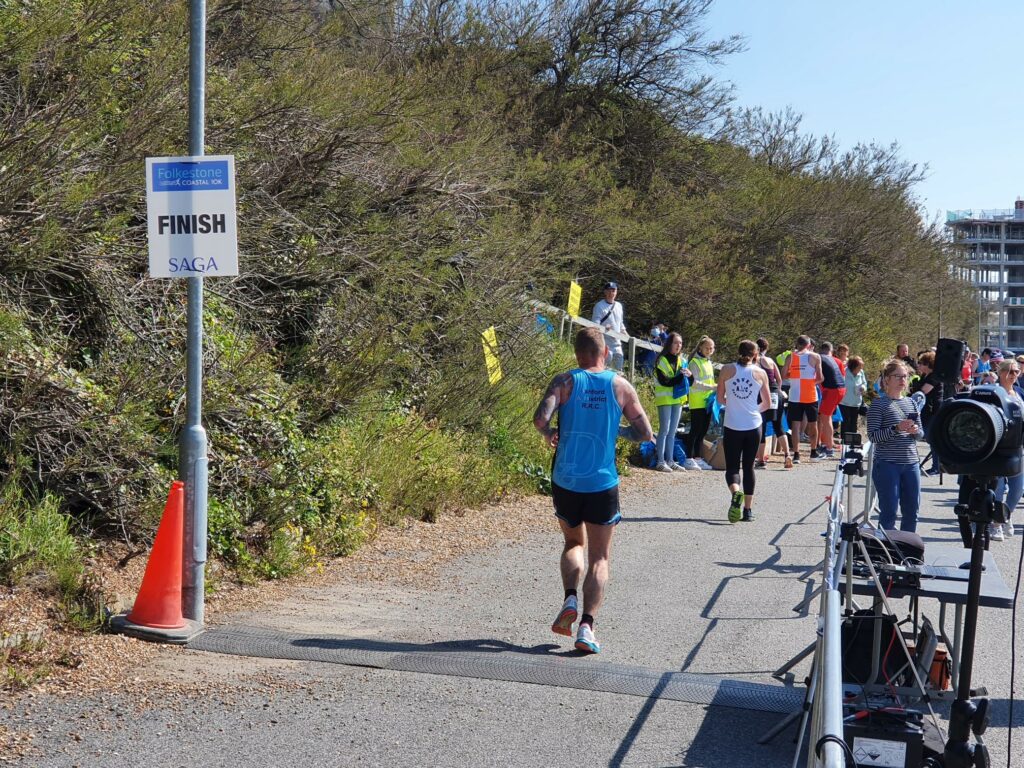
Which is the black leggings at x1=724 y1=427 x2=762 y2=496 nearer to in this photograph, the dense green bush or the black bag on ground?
the dense green bush

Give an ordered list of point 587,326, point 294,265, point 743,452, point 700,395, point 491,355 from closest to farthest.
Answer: point 294,265
point 743,452
point 491,355
point 587,326
point 700,395

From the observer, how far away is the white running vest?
11469 mm

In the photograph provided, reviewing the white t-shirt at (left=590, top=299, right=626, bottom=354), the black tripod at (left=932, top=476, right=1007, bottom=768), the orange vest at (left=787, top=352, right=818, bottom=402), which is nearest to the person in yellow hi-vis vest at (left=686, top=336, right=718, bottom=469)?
the white t-shirt at (left=590, top=299, right=626, bottom=354)

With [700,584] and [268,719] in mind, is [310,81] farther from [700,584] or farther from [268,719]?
[268,719]

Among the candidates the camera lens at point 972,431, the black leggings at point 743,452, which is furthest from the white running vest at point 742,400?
the camera lens at point 972,431

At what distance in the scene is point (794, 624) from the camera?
736 cm

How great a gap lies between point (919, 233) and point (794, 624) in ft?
106

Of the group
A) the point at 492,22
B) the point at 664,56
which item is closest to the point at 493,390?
the point at 492,22

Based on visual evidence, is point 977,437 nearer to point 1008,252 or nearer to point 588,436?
point 588,436

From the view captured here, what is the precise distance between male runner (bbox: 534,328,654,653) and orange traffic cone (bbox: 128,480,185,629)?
2.21 m

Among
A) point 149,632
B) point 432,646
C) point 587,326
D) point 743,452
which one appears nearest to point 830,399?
point 587,326

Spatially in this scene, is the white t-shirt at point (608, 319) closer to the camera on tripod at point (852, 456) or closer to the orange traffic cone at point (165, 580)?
the camera on tripod at point (852, 456)

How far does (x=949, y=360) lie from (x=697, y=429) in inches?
411

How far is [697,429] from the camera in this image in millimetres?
16359
